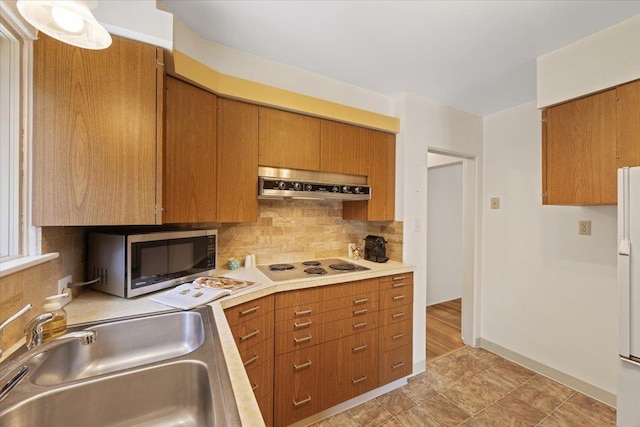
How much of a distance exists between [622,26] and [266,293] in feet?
8.57

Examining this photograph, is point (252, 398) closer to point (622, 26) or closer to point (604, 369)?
point (622, 26)

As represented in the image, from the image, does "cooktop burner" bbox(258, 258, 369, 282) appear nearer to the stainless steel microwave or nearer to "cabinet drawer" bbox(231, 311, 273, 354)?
"cabinet drawer" bbox(231, 311, 273, 354)

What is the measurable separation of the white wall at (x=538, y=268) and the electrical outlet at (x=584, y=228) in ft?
0.10

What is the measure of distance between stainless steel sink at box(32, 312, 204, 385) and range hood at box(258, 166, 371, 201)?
100 cm

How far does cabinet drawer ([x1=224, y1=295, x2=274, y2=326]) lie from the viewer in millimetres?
1336

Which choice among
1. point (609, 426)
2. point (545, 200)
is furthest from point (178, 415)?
point (609, 426)

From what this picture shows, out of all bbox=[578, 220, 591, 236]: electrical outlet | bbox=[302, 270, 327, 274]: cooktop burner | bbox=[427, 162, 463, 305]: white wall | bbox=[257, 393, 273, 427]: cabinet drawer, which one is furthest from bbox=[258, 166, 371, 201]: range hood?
bbox=[427, 162, 463, 305]: white wall

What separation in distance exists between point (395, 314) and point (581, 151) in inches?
67.7

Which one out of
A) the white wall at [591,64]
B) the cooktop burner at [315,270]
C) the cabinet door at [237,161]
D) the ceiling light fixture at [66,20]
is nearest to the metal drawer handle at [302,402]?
the cooktop burner at [315,270]

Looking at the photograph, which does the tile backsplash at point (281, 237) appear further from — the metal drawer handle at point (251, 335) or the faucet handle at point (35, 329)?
the metal drawer handle at point (251, 335)

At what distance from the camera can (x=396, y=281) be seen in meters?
2.11

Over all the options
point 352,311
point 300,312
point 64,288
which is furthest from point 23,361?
point 352,311

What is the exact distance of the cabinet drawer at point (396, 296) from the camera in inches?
80.2

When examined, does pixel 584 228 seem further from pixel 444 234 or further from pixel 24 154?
pixel 24 154
